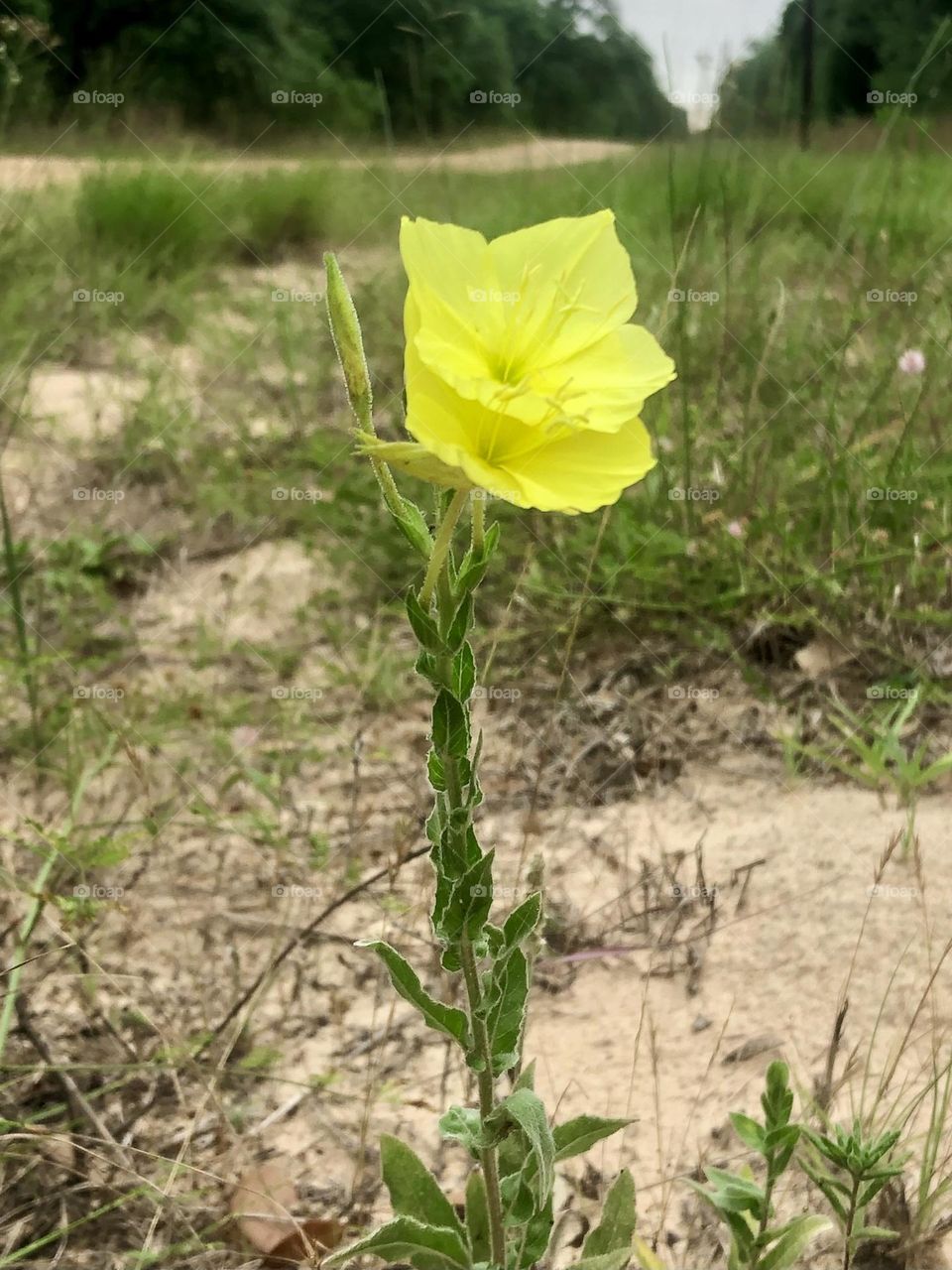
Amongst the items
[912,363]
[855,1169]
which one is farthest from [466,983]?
[912,363]

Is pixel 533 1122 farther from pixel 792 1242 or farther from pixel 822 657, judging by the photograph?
pixel 822 657

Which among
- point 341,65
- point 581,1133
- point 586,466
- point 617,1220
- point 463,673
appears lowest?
point 617,1220

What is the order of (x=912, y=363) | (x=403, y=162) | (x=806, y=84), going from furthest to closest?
1. (x=403, y=162)
2. (x=806, y=84)
3. (x=912, y=363)

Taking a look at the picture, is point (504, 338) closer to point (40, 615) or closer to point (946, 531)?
point (946, 531)

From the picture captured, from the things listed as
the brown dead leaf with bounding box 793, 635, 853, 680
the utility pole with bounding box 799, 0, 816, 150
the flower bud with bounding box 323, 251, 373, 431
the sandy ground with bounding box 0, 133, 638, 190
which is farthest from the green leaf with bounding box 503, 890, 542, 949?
the utility pole with bounding box 799, 0, 816, 150

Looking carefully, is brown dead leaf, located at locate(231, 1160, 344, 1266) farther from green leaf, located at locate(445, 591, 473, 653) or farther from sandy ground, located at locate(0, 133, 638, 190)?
sandy ground, located at locate(0, 133, 638, 190)

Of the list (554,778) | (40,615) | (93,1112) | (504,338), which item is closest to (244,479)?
(40,615)
